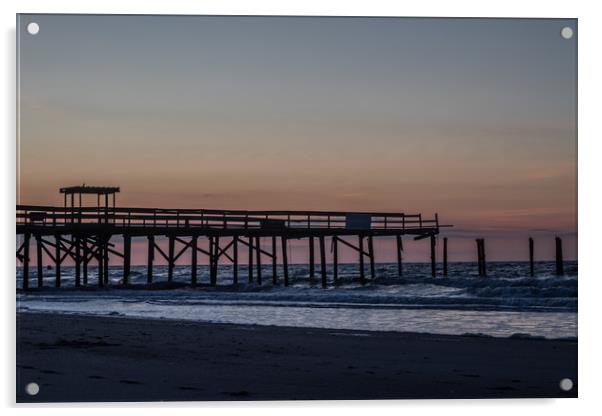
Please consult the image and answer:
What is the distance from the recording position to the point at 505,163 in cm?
893

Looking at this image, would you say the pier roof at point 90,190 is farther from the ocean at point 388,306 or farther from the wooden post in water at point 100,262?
the wooden post in water at point 100,262

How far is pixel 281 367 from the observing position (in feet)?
28.6

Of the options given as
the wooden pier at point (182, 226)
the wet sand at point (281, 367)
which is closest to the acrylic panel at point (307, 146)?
the wet sand at point (281, 367)

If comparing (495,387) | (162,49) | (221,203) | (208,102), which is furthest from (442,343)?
(162,49)

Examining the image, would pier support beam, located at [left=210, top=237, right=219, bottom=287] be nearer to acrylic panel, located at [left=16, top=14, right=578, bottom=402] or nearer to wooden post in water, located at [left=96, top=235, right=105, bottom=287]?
wooden post in water, located at [left=96, top=235, right=105, bottom=287]

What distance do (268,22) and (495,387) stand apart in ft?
11.6

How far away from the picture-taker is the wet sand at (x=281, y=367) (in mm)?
8070

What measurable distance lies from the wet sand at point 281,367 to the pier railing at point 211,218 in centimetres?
170

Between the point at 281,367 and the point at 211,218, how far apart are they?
642 cm

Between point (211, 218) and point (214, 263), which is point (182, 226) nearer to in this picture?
point (214, 263)

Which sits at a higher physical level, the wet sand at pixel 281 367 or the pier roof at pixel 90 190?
the pier roof at pixel 90 190

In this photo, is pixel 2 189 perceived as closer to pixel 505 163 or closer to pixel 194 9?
pixel 194 9

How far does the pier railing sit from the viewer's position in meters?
12.6

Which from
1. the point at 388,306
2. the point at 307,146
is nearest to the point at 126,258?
the point at 388,306
